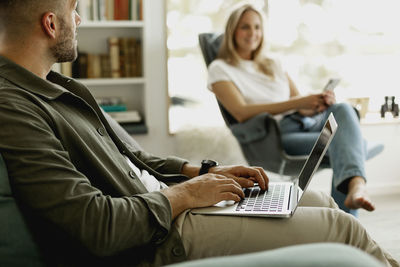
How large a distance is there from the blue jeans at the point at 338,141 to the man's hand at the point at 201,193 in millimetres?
1055

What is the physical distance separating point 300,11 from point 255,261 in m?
3.26

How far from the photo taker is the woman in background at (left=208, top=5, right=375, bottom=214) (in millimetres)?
2273

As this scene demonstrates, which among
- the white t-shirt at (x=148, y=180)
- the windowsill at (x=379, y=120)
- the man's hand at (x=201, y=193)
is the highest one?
the man's hand at (x=201, y=193)

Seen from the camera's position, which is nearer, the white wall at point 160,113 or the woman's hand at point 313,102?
the woman's hand at point 313,102

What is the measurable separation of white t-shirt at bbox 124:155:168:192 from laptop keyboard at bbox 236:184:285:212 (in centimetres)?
25

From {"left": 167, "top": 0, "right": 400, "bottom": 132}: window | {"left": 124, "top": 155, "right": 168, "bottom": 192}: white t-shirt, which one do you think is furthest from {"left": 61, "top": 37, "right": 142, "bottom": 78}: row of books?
{"left": 124, "top": 155, "right": 168, "bottom": 192}: white t-shirt

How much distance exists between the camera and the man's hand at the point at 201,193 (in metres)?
1.20

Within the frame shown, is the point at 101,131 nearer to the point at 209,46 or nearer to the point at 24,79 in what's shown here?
the point at 24,79

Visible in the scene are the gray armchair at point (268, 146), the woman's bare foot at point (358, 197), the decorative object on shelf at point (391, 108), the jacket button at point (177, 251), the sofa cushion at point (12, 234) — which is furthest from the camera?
the decorative object on shelf at point (391, 108)

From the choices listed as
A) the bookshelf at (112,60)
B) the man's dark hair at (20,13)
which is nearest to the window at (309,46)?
the bookshelf at (112,60)

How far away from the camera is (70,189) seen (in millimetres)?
1013

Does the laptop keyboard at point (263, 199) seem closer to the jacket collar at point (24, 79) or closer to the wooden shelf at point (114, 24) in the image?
the jacket collar at point (24, 79)

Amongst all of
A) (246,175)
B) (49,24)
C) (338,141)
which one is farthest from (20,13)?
(338,141)

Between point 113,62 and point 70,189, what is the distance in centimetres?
227
